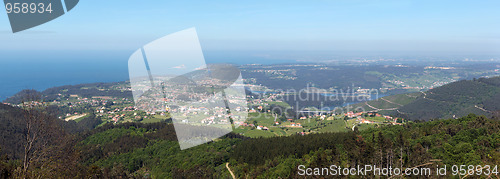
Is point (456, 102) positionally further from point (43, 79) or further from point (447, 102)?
point (43, 79)

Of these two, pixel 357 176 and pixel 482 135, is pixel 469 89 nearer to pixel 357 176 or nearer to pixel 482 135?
pixel 482 135

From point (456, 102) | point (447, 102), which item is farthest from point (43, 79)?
point (456, 102)

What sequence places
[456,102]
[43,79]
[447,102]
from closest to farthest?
[456,102] < [447,102] < [43,79]

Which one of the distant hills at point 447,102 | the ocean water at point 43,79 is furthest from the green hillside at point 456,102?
the ocean water at point 43,79

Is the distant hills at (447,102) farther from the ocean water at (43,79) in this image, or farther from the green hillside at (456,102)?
the ocean water at (43,79)

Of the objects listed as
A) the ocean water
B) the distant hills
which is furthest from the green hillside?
the ocean water

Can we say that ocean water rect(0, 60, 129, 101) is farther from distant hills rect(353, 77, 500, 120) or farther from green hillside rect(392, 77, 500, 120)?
green hillside rect(392, 77, 500, 120)

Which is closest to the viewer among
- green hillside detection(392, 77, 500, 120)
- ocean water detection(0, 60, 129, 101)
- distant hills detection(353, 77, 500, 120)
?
green hillside detection(392, 77, 500, 120)

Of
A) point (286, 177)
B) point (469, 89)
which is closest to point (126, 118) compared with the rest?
point (286, 177)
